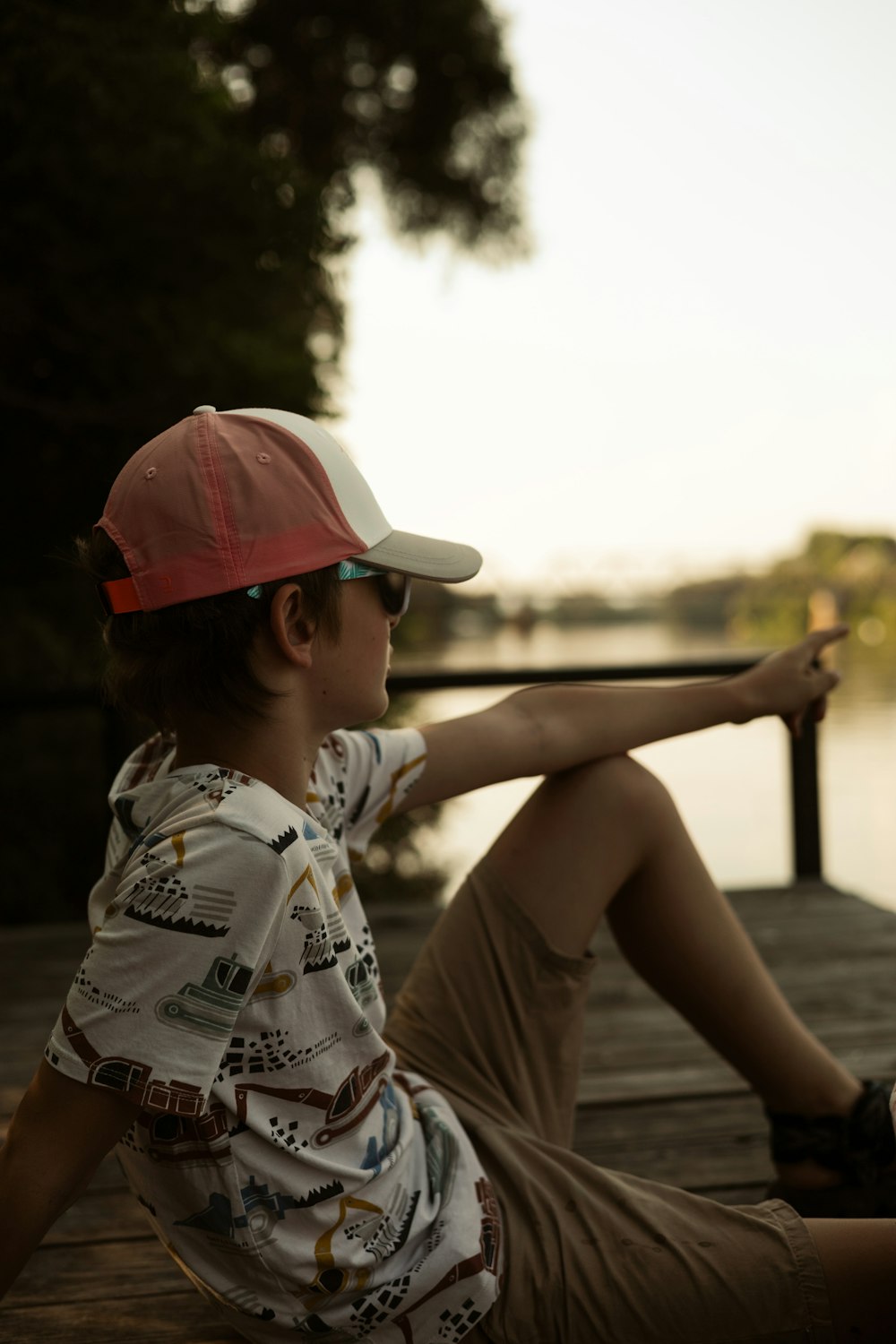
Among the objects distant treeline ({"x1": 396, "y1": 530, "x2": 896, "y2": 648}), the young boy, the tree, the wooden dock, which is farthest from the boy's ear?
distant treeline ({"x1": 396, "y1": 530, "x2": 896, "y2": 648})

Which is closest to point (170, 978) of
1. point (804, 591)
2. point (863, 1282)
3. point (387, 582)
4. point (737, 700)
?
point (387, 582)

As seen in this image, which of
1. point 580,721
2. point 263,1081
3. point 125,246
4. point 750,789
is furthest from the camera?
point 750,789

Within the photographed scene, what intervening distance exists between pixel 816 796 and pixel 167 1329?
7.95 ft

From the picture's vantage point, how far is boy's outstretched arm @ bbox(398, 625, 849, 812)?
1328 millimetres

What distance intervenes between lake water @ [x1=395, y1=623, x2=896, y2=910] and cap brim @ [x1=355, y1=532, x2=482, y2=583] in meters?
2.00

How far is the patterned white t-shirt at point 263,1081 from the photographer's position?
30.8 inches

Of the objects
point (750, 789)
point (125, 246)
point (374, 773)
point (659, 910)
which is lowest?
point (750, 789)

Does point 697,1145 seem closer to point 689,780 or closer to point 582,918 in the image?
point 582,918

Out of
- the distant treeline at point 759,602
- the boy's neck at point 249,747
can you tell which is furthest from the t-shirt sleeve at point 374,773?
the distant treeline at point 759,602

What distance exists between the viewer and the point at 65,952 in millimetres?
2744

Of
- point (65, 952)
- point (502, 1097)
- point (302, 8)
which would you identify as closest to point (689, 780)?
point (302, 8)

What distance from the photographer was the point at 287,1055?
88 cm

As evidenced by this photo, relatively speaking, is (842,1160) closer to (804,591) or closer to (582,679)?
(582,679)

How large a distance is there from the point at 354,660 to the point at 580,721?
459 millimetres
